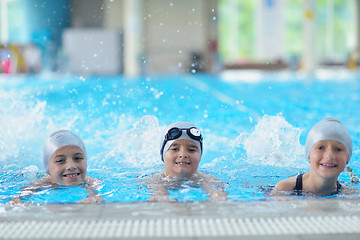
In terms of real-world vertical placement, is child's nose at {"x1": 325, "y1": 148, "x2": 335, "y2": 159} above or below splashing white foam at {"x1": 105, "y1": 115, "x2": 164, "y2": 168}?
above

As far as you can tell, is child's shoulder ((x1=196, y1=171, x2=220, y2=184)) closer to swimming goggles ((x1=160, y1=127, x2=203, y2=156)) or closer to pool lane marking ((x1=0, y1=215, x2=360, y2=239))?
swimming goggles ((x1=160, y1=127, x2=203, y2=156))

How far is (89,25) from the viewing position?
2377 cm

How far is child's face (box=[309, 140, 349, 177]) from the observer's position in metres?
3.37

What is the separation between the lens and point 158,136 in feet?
20.2

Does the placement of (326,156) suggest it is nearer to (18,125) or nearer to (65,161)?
(65,161)

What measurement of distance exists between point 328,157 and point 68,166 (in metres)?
1.87

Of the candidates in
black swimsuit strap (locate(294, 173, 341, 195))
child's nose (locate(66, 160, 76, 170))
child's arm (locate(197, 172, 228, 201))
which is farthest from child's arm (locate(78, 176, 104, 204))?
black swimsuit strap (locate(294, 173, 341, 195))

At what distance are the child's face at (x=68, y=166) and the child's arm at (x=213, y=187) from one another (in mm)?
930

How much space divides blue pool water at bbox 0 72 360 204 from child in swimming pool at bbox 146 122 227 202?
0.29 ft

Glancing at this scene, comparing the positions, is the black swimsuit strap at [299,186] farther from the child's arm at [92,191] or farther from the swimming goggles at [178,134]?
the child's arm at [92,191]

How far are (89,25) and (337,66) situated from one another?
519 inches

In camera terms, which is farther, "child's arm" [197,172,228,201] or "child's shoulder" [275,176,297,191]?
"child's shoulder" [275,176,297,191]

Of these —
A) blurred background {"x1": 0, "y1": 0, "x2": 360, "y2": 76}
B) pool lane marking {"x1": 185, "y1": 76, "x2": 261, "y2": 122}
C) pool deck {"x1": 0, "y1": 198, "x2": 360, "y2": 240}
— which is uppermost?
blurred background {"x1": 0, "y1": 0, "x2": 360, "y2": 76}

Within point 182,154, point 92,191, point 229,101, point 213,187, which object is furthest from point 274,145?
point 229,101
